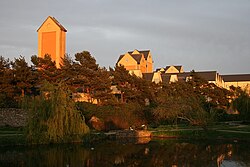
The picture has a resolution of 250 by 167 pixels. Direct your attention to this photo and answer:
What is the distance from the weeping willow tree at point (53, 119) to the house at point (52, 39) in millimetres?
14803

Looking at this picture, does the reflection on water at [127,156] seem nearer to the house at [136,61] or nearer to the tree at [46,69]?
the tree at [46,69]

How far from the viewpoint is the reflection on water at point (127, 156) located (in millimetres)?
13188

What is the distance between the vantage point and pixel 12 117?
23.7 metres

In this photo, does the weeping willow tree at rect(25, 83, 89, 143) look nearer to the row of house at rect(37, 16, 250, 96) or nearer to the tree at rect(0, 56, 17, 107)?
the tree at rect(0, 56, 17, 107)

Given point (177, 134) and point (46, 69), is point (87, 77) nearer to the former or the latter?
point (46, 69)

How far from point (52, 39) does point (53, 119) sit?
17.6 meters

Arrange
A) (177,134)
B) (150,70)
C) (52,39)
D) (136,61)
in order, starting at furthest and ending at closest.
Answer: (150,70) < (136,61) < (52,39) < (177,134)

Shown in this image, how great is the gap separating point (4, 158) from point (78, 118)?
5986 mm

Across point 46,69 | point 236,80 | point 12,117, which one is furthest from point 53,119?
point 236,80

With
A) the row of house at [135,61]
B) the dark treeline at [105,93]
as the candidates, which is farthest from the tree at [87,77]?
the row of house at [135,61]

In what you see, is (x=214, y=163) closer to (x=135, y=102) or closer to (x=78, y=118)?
(x=78, y=118)

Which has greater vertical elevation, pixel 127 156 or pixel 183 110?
pixel 183 110

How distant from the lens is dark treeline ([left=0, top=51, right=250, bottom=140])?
2444 cm

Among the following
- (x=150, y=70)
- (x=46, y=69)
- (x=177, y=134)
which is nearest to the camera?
(x=177, y=134)
